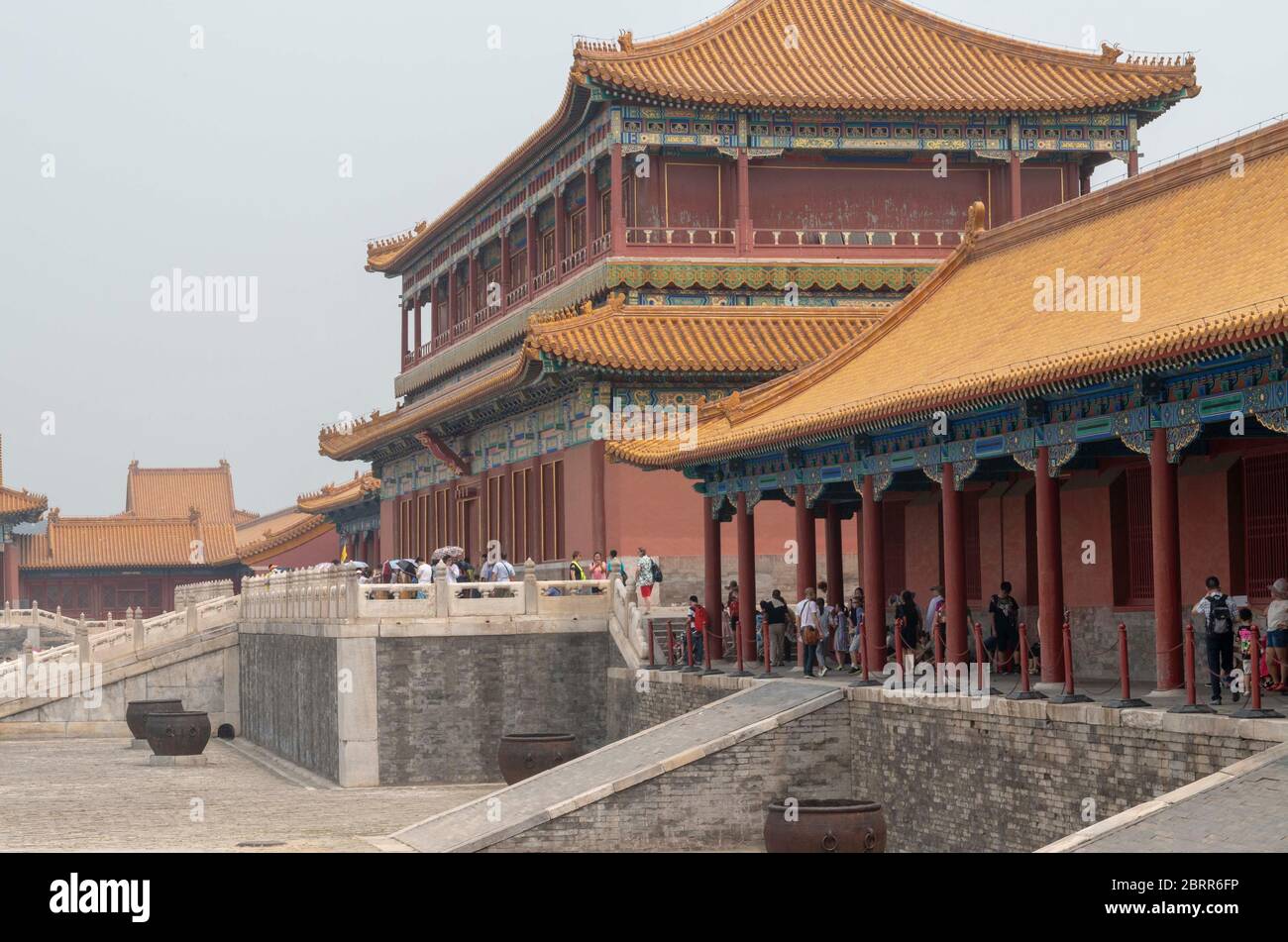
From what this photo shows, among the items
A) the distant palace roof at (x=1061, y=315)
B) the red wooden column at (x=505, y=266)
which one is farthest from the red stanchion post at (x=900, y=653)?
the red wooden column at (x=505, y=266)

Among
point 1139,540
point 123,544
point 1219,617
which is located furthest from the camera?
point 123,544

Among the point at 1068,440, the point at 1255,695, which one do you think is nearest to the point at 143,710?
the point at 1068,440

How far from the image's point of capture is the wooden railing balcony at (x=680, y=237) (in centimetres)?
3825

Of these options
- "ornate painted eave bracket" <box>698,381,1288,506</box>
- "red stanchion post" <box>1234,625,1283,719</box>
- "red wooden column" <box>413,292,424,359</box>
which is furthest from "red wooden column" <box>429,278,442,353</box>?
"red stanchion post" <box>1234,625,1283,719</box>

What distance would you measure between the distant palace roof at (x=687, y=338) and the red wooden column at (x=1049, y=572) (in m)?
13.0

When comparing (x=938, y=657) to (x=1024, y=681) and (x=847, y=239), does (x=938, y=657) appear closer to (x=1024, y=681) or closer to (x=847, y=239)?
(x=1024, y=681)

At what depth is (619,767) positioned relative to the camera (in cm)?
2512

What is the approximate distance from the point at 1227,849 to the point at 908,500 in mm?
16323

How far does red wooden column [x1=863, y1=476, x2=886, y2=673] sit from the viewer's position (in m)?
25.9

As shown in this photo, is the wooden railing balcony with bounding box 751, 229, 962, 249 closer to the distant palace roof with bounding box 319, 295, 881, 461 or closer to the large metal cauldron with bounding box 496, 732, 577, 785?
the distant palace roof with bounding box 319, 295, 881, 461

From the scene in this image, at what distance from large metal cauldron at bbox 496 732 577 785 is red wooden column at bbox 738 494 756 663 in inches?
119

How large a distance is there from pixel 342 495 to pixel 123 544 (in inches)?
710

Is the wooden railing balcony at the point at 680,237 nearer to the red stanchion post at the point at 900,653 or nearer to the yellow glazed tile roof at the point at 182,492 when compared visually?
the red stanchion post at the point at 900,653
